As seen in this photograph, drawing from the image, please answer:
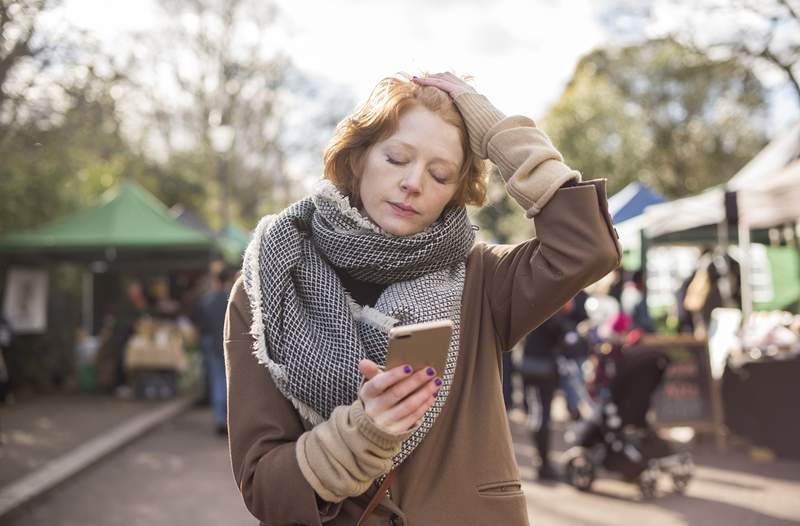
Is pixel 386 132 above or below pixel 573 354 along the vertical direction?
above

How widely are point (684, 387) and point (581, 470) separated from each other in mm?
2677

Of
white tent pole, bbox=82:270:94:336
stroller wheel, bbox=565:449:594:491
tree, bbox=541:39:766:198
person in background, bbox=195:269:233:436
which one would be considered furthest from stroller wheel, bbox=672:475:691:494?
tree, bbox=541:39:766:198

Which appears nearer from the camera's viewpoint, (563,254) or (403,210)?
(563,254)

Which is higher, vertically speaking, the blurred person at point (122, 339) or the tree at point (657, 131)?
the tree at point (657, 131)

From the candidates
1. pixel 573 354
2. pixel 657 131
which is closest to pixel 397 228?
pixel 573 354

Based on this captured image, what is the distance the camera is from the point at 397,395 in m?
1.56

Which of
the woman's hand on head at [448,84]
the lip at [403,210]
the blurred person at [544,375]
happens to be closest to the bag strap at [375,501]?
the lip at [403,210]

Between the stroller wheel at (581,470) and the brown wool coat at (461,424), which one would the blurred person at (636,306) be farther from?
the brown wool coat at (461,424)

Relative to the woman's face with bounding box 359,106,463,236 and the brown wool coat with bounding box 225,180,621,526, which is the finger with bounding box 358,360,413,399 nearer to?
the brown wool coat with bounding box 225,180,621,526

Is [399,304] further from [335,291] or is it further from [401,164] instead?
[401,164]

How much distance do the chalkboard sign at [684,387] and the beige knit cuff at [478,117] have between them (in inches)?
307

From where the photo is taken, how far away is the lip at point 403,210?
1957mm

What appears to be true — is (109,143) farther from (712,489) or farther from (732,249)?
(712,489)

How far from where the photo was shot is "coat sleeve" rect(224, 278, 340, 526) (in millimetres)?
1688
